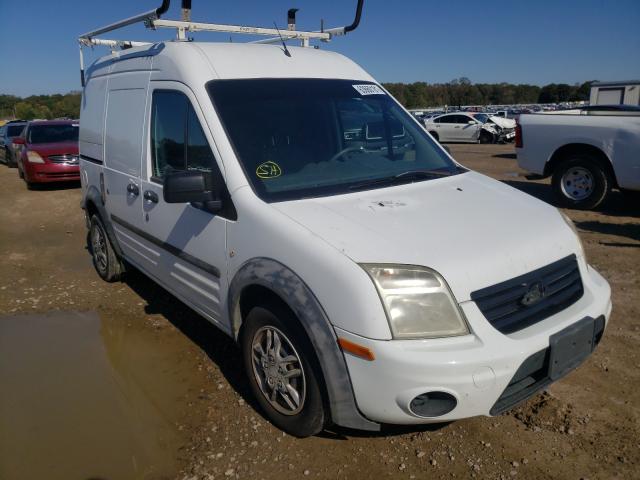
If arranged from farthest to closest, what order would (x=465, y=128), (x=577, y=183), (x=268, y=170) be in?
(x=465, y=128) → (x=577, y=183) → (x=268, y=170)

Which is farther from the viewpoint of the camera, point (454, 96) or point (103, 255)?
point (454, 96)

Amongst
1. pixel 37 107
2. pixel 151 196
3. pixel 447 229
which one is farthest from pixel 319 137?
→ pixel 37 107

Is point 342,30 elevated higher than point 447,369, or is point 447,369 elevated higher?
point 342,30

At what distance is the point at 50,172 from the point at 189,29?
387 inches

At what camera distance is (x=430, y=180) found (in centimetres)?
340

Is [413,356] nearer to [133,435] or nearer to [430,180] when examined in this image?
[430,180]

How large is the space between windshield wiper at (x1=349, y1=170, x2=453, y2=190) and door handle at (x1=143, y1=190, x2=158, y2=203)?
1.51 m

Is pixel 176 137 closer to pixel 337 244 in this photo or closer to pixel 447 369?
pixel 337 244

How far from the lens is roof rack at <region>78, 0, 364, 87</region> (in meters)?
3.63

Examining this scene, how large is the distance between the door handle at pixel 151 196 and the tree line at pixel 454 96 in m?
59.9

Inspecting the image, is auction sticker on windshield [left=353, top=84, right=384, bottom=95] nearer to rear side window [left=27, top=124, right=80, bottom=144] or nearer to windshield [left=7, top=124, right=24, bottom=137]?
rear side window [left=27, top=124, right=80, bottom=144]

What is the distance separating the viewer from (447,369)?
2.24 metres

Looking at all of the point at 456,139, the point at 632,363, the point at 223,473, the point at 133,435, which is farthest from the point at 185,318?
the point at 456,139

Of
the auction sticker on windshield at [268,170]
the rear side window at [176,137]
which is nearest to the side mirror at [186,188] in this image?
the rear side window at [176,137]
